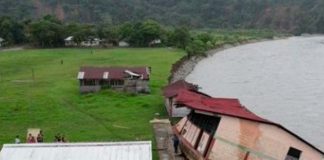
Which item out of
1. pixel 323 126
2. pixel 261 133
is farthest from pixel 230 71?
pixel 261 133

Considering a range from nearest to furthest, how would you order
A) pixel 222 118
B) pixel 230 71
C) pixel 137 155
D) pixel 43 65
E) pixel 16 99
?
pixel 137 155
pixel 222 118
pixel 16 99
pixel 43 65
pixel 230 71

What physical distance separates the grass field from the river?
395 inches

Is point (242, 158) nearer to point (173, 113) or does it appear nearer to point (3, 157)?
point (3, 157)

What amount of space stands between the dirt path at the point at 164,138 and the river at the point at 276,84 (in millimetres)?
13433

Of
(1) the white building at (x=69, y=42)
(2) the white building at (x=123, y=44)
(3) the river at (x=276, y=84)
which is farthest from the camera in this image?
(2) the white building at (x=123, y=44)

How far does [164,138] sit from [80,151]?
50.7ft

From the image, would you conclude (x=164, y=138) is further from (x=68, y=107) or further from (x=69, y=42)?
(x=69, y=42)

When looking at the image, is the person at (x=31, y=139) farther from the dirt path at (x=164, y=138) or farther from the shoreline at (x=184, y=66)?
the shoreline at (x=184, y=66)

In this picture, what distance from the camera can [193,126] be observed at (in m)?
42.3

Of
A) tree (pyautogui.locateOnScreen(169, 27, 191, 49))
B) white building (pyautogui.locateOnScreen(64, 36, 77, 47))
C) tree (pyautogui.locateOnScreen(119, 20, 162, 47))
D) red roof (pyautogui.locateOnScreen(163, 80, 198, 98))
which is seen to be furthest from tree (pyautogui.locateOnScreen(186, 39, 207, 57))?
red roof (pyautogui.locateOnScreen(163, 80, 198, 98))

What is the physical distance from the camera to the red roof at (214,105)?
37.5 meters

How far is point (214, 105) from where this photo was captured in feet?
143

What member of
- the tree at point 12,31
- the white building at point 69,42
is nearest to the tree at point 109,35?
the white building at point 69,42

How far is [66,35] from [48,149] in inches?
4350
